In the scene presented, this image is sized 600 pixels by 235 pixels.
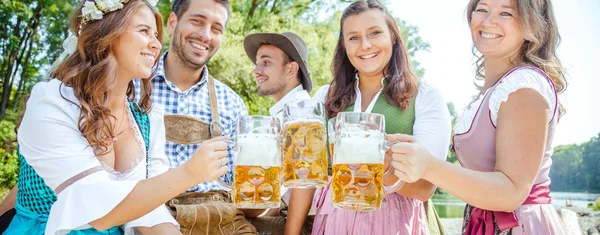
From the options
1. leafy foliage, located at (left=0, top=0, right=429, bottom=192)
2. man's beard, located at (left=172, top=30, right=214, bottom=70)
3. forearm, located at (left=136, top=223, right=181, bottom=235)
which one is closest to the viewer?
forearm, located at (left=136, top=223, right=181, bottom=235)

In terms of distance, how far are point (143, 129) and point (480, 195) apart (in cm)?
144

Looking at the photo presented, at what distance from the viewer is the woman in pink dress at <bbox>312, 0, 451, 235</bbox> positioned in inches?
85.0

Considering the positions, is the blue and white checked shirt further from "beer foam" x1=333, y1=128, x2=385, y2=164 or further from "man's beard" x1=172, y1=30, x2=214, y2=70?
"beer foam" x1=333, y1=128, x2=385, y2=164

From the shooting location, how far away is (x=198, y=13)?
326cm

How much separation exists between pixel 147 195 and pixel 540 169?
1.40 m

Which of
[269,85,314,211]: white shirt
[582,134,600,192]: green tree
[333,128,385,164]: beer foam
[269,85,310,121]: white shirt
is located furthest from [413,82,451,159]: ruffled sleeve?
[582,134,600,192]: green tree

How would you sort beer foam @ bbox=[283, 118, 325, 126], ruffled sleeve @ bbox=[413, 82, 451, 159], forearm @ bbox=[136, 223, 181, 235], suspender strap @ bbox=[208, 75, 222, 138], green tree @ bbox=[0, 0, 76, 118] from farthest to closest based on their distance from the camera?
green tree @ bbox=[0, 0, 76, 118] < suspender strap @ bbox=[208, 75, 222, 138] < ruffled sleeve @ bbox=[413, 82, 451, 159] < forearm @ bbox=[136, 223, 181, 235] < beer foam @ bbox=[283, 118, 325, 126]

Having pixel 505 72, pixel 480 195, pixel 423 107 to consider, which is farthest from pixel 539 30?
pixel 480 195

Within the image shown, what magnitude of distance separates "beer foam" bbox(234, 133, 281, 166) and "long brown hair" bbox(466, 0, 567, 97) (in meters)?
1.08

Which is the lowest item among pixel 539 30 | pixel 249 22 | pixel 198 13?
pixel 539 30

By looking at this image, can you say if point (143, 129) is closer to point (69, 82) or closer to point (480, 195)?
point (69, 82)

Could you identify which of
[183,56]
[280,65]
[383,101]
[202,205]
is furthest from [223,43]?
[383,101]

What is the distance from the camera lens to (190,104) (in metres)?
3.04

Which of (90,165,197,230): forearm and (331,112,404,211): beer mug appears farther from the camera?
(90,165,197,230): forearm
